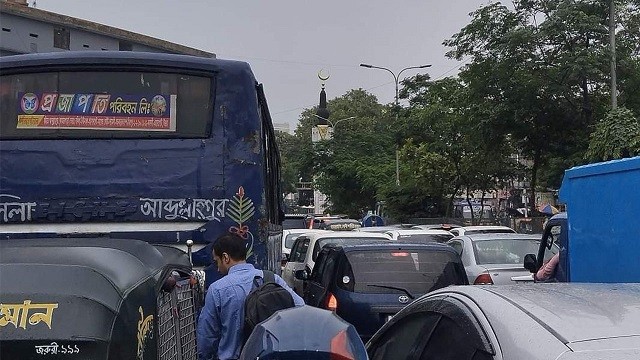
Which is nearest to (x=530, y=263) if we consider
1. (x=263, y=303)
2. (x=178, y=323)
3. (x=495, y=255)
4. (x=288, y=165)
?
(x=495, y=255)

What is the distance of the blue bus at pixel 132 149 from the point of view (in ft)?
22.2

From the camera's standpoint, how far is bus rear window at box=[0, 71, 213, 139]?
693 cm

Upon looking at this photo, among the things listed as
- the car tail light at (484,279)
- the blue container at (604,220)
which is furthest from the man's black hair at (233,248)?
the car tail light at (484,279)

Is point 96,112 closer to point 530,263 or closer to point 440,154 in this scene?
point 530,263

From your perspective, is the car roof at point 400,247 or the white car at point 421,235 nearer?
the car roof at point 400,247

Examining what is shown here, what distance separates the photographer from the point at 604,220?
7.02 m

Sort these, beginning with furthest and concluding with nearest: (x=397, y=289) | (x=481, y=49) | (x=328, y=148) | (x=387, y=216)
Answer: (x=328, y=148) < (x=387, y=216) < (x=481, y=49) < (x=397, y=289)

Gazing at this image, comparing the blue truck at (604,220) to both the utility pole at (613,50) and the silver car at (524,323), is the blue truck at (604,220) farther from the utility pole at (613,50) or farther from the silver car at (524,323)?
the utility pole at (613,50)

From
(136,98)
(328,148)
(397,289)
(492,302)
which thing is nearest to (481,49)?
(397,289)

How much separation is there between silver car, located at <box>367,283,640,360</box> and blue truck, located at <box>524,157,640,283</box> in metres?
2.96

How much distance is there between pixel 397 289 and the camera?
8.96 m

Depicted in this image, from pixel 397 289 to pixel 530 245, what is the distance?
5082 mm

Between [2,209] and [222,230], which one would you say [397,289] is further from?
[2,209]

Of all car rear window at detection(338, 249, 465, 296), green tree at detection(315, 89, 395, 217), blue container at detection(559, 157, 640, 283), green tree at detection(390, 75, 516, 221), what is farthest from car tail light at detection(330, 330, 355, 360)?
green tree at detection(315, 89, 395, 217)
